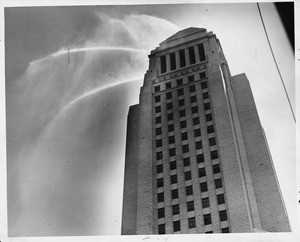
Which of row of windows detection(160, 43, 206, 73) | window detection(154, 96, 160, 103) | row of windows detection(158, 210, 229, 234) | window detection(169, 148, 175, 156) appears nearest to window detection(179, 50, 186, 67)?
row of windows detection(160, 43, 206, 73)

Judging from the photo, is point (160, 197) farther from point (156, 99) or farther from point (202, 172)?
point (156, 99)

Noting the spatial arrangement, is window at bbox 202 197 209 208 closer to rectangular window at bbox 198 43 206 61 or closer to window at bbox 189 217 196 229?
window at bbox 189 217 196 229

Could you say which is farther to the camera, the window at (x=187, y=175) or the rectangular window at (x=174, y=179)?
the rectangular window at (x=174, y=179)

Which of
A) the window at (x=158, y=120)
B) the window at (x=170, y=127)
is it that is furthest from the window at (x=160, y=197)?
the window at (x=158, y=120)

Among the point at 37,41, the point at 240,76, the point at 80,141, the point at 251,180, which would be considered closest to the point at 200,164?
the point at 251,180

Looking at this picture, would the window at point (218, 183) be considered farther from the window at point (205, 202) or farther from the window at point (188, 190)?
the window at point (188, 190)

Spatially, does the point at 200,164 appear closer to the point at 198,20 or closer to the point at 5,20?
the point at 198,20

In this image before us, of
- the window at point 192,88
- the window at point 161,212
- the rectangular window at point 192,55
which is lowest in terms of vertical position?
the window at point 161,212

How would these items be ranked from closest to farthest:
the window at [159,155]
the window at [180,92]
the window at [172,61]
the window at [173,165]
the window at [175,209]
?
the window at [175,209], the window at [173,165], the window at [159,155], the window at [180,92], the window at [172,61]

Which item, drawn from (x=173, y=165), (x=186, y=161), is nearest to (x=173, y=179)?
(x=173, y=165)
